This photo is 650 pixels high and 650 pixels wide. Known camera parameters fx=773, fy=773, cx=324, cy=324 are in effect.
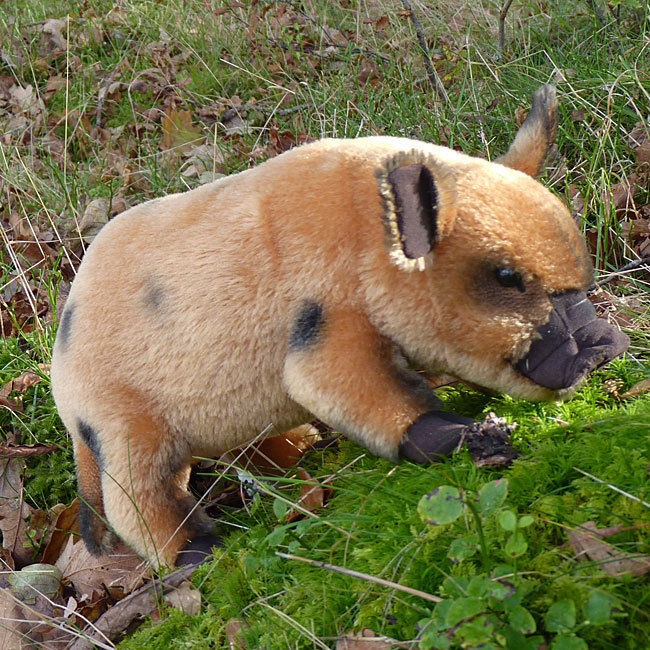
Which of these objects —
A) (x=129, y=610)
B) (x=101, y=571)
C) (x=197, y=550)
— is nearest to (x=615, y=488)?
(x=197, y=550)

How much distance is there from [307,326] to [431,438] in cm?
55

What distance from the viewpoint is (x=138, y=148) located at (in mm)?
6246

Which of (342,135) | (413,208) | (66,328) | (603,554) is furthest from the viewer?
(342,135)

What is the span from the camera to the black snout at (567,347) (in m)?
2.45

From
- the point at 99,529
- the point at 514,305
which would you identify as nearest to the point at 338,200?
the point at 514,305

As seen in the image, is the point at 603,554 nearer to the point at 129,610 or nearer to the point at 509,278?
the point at 509,278

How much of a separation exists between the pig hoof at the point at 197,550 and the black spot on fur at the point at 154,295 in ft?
2.86

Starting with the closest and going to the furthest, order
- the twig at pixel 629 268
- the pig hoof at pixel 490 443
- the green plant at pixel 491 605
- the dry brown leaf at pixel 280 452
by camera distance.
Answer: the green plant at pixel 491 605 → the pig hoof at pixel 490 443 → the dry brown leaf at pixel 280 452 → the twig at pixel 629 268

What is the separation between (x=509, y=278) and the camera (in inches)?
96.0

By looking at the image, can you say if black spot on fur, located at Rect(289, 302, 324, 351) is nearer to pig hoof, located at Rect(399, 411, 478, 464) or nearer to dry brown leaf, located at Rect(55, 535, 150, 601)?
pig hoof, located at Rect(399, 411, 478, 464)

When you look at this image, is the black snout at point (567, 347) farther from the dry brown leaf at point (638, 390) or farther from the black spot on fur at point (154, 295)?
the black spot on fur at point (154, 295)

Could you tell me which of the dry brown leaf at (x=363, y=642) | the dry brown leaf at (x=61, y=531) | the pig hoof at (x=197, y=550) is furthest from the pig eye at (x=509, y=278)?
the dry brown leaf at (x=61, y=531)

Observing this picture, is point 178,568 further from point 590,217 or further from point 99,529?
point 590,217

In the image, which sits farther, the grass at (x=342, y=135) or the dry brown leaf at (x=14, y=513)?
the dry brown leaf at (x=14, y=513)
